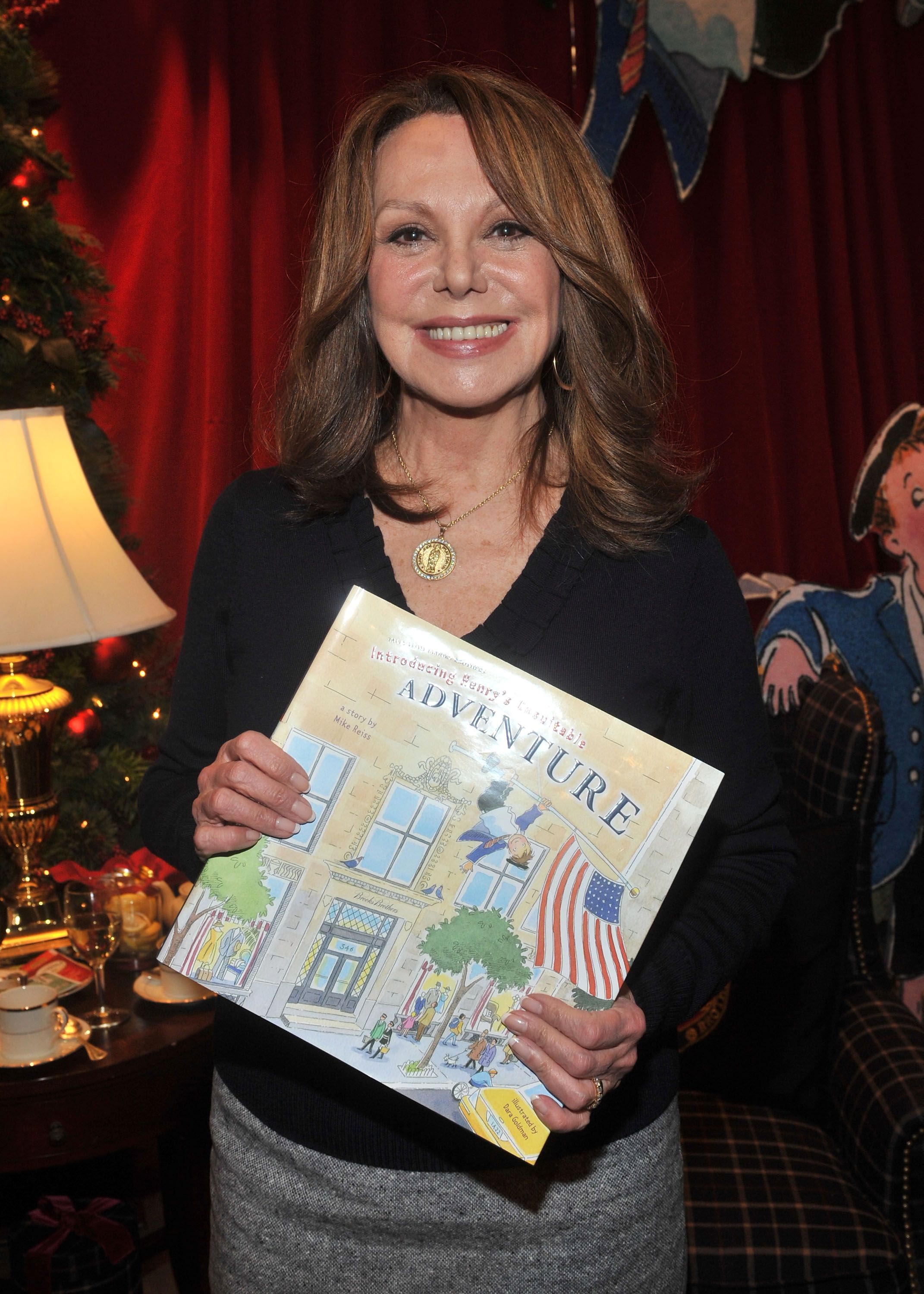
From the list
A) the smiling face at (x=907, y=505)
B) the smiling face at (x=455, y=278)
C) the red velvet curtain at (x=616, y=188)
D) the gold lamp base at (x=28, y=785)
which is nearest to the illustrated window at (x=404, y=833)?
the smiling face at (x=455, y=278)

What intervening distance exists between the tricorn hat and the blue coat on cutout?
0.57ft

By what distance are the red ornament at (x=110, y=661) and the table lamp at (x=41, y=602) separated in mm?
296

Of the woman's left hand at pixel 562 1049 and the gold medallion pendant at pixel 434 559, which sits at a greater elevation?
the gold medallion pendant at pixel 434 559

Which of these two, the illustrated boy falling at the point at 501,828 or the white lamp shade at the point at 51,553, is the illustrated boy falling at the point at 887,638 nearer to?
the white lamp shade at the point at 51,553

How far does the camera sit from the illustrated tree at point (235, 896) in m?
1.00

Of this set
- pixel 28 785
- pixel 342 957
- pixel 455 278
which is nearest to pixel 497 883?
pixel 342 957

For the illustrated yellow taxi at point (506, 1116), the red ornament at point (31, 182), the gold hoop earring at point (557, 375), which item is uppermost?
the red ornament at point (31, 182)

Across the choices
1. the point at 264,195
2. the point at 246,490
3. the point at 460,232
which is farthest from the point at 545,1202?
the point at 264,195

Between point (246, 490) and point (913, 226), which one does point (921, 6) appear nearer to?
point (913, 226)

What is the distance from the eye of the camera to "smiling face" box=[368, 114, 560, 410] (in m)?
1.19

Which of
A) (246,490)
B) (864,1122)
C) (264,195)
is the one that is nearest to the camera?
(246,490)

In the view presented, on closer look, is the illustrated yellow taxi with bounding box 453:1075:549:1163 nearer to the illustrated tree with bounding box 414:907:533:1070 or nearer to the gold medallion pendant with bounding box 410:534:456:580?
the illustrated tree with bounding box 414:907:533:1070

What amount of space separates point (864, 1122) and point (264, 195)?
2601mm

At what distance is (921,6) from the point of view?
3.35 m
